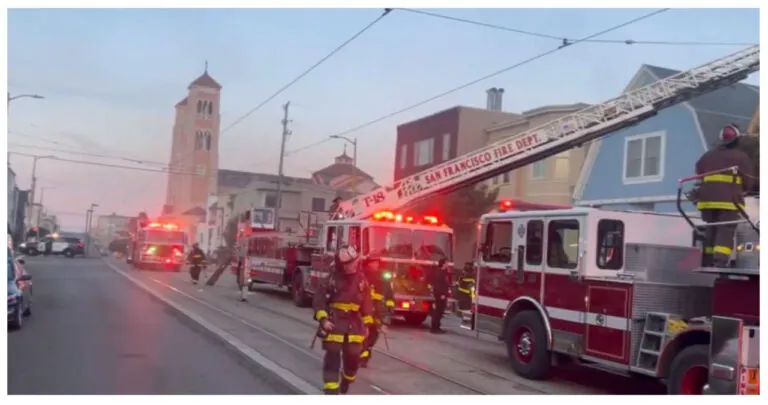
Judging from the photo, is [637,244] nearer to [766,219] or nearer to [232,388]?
[766,219]

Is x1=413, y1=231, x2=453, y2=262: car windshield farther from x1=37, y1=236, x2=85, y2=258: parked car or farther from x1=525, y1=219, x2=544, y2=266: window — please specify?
x1=37, y1=236, x2=85, y2=258: parked car

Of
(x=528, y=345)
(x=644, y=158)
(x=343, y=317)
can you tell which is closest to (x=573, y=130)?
(x=528, y=345)

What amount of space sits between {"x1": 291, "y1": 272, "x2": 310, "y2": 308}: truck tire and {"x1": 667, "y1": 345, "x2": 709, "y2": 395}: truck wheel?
39.2ft

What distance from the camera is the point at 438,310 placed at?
15156mm

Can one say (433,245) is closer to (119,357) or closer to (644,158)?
(119,357)

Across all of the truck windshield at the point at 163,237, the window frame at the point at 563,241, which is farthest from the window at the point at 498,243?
the truck windshield at the point at 163,237

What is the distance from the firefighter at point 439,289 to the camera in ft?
49.7

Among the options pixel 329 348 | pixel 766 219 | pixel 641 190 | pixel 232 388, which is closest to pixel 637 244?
pixel 766 219

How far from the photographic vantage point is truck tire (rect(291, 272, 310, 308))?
19125 mm

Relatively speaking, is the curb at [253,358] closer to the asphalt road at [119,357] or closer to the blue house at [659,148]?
the asphalt road at [119,357]

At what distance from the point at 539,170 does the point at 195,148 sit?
1318 centimetres

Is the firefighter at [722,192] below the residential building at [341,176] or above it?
below

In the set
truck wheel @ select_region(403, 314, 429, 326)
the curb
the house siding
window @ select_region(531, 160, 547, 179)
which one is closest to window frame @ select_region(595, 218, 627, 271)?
the curb

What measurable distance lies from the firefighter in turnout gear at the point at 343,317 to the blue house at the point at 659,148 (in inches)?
510
